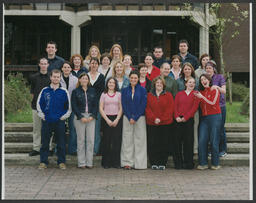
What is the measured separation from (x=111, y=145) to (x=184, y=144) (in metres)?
1.58

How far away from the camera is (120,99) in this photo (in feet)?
26.5

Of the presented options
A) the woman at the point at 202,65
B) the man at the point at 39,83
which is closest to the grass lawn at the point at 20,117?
the man at the point at 39,83

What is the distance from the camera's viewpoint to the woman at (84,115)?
26.2 ft

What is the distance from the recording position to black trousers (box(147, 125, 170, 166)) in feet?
26.1

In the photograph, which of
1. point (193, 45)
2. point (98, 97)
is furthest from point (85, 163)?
point (193, 45)

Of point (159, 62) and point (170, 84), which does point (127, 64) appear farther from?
point (170, 84)

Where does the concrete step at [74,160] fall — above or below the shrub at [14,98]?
below

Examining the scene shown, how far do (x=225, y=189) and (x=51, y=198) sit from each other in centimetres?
298

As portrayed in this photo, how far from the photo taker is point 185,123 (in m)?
7.98

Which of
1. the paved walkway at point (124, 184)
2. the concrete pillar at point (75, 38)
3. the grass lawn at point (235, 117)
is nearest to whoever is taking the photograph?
the paved walkway at point (124, 184)

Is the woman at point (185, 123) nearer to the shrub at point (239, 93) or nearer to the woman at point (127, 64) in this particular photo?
the woman at point (127, 64)

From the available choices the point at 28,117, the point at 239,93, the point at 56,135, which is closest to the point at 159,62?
the point at 56,135

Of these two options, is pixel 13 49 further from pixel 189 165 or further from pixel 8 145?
pixel 189 165

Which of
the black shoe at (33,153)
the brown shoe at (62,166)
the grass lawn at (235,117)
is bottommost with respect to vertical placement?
the brown shoe at (62,166)
